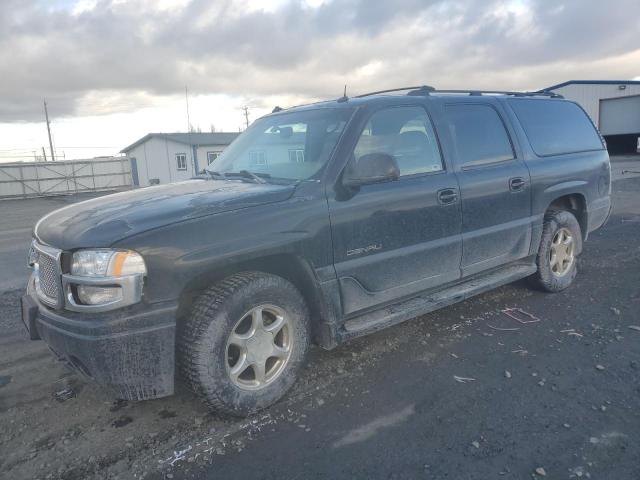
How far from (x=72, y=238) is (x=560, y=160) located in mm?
4467

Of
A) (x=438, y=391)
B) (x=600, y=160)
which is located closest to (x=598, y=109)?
(x=600, y=160)

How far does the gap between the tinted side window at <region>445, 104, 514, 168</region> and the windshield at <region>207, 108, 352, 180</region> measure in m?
1.05

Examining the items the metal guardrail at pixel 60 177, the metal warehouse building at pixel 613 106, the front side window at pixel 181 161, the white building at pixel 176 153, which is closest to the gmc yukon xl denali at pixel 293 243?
the white building at pixel 176 153

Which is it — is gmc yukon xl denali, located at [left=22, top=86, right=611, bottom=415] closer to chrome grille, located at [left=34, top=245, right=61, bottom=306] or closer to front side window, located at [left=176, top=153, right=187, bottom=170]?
chrome grille, located at [left=34, top=245, right=61, bottom=306]

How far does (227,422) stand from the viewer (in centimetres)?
318

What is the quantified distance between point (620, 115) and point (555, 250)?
36.3m

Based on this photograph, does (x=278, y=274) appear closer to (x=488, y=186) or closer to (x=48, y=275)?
(x=48, y=275)

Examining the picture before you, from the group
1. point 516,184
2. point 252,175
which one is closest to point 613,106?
point 516,184

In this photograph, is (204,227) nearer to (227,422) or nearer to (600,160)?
(227,422)

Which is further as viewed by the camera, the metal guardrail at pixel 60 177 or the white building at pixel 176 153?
the white building at pixel 176 153

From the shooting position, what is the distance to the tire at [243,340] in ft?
9.68

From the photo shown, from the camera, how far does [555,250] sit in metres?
5.33

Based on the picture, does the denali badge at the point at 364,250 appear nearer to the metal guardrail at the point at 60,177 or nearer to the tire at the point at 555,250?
the tire at the point at 555,250

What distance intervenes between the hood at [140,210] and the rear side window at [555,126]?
2835 mm
